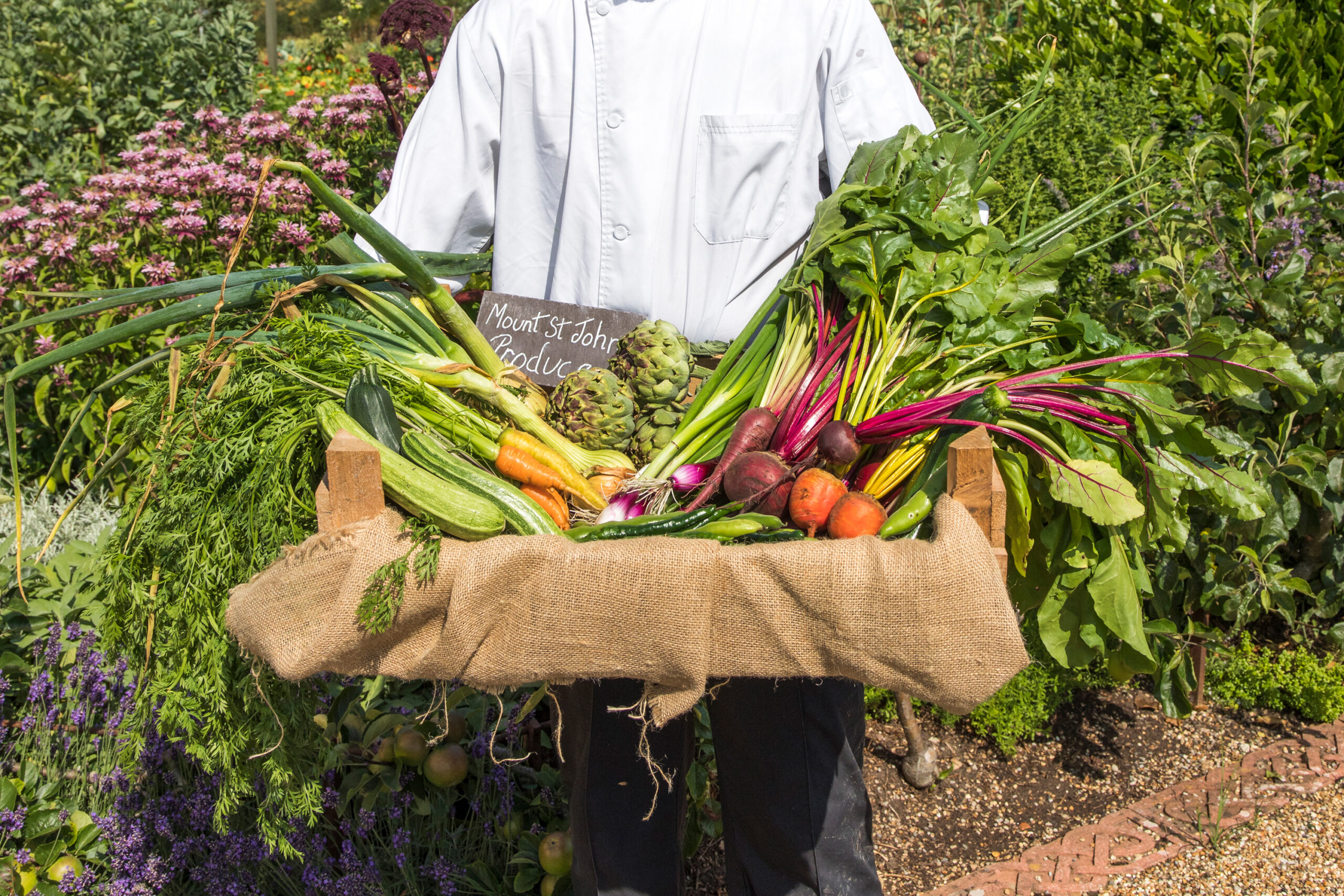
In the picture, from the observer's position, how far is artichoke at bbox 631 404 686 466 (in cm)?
188

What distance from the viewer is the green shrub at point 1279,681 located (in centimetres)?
343

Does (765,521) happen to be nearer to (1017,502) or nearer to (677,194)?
(1017,502)

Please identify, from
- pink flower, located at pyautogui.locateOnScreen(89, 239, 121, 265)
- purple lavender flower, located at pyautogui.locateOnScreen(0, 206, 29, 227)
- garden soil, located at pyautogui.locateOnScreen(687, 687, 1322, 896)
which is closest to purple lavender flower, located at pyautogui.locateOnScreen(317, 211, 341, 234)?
pink flower, located at pyautogui.locateOnScreen(89, 239, 121, 265)

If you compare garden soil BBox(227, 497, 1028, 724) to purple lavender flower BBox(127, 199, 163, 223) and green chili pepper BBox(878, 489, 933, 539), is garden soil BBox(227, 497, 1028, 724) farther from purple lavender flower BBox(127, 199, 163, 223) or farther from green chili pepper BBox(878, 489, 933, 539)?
purple lavender flower BBox(127, 199, 163, 223)

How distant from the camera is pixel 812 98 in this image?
215 centimetres

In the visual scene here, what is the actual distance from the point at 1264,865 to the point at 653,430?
258 centimetres

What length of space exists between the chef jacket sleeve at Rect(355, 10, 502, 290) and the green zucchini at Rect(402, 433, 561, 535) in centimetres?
74

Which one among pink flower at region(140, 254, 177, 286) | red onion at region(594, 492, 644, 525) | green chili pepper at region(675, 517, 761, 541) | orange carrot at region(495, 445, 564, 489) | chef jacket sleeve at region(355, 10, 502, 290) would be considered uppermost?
chef jacket sleeve at region(355, 10, 502, 290)

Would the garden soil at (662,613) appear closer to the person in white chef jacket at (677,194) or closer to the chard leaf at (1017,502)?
the chard leaf at (1017,502)

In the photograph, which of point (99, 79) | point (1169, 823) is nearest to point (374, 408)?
point (1169, 823)

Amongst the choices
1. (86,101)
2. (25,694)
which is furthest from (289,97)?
(25,694)

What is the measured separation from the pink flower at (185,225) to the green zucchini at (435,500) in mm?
2476

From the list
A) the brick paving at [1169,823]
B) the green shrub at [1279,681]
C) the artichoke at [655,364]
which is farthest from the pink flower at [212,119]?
the green shrub at [1279,681]

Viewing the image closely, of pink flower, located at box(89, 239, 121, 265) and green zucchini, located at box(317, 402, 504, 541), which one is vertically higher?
green zucchini, located at box(317, 402, 504, 541)
